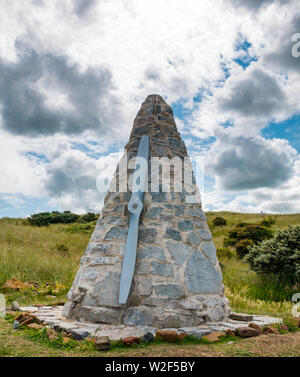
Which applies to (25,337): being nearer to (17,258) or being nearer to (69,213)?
(17,258)

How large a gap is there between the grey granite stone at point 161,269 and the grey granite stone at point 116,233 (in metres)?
0.71

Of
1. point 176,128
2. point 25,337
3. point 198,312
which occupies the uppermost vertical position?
point 176,128

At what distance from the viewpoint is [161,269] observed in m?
4.53

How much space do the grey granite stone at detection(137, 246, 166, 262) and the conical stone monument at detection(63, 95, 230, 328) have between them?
0.05 feet

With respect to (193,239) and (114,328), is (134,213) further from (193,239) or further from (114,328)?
(114,328)

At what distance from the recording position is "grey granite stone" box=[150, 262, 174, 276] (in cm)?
451

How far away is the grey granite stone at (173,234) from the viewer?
4.80 m

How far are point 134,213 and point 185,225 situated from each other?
2.83 feet

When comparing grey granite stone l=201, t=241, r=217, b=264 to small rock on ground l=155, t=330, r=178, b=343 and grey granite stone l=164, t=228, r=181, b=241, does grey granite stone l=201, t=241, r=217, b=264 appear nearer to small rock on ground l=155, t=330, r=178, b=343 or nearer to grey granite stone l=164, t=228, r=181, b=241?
grey granite stone l=164, t=228, r=181, b=241

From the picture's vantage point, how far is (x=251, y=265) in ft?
38.3

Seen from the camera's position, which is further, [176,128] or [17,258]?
[17,258]

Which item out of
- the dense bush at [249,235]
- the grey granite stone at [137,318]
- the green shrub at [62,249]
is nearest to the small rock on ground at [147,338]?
the grey granite stone at [137,318]

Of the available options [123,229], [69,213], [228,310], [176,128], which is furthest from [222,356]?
[69,213]
